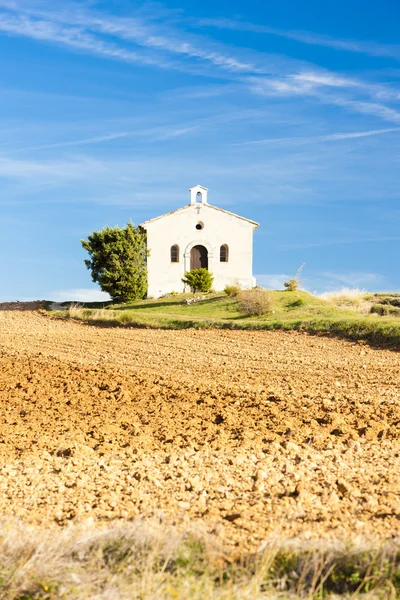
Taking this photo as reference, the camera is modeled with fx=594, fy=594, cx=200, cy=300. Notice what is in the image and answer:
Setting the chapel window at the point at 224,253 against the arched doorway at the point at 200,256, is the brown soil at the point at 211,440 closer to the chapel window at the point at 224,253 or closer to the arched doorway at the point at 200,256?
the arched doorway at the point at 200,256

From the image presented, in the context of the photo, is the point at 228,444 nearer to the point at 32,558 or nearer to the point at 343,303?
the point at 32,558

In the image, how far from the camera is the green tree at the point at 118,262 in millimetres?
33406

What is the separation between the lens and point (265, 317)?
24203 millimetres

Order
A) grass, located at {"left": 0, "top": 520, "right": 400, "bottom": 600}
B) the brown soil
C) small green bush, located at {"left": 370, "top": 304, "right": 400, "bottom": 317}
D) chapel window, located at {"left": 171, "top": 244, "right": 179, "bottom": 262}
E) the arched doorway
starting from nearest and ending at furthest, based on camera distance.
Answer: grass, located at {"left": 0, "top": 520, "right": 400, "bottom": 600}
the brown soil
small green bush, located at {"left": 370, "top": 304, "right": 400, "bottom": 317}
chapel window, located at {"left": 171, "top": 244, "right": 179, "bottom": 262}
the arched doorway

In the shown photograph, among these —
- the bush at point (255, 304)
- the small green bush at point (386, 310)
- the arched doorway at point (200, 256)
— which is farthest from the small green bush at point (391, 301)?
the arched doorway at point (200, 256)

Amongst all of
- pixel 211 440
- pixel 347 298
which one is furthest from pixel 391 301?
pixel 211 440

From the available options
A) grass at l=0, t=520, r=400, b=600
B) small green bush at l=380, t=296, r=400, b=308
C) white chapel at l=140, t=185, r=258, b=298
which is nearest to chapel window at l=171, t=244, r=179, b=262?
white chapel at l=140, t=185, r=258, b=298

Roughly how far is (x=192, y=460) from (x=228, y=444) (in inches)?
30.9

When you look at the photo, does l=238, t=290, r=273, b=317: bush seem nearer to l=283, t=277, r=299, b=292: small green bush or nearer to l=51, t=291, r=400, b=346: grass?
l=51, t=291, r=400, b=346: grass

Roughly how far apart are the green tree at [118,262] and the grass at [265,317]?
37.5 inches

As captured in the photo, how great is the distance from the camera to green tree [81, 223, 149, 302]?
3341 cm

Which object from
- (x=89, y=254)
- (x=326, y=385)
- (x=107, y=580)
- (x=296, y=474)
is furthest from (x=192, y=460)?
(x=89, y=254)

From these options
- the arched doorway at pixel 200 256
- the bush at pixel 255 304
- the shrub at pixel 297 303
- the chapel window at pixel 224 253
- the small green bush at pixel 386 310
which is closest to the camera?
the small green bush at pixel 386 310

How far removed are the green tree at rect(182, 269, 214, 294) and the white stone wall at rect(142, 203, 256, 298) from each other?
248 centimetres
